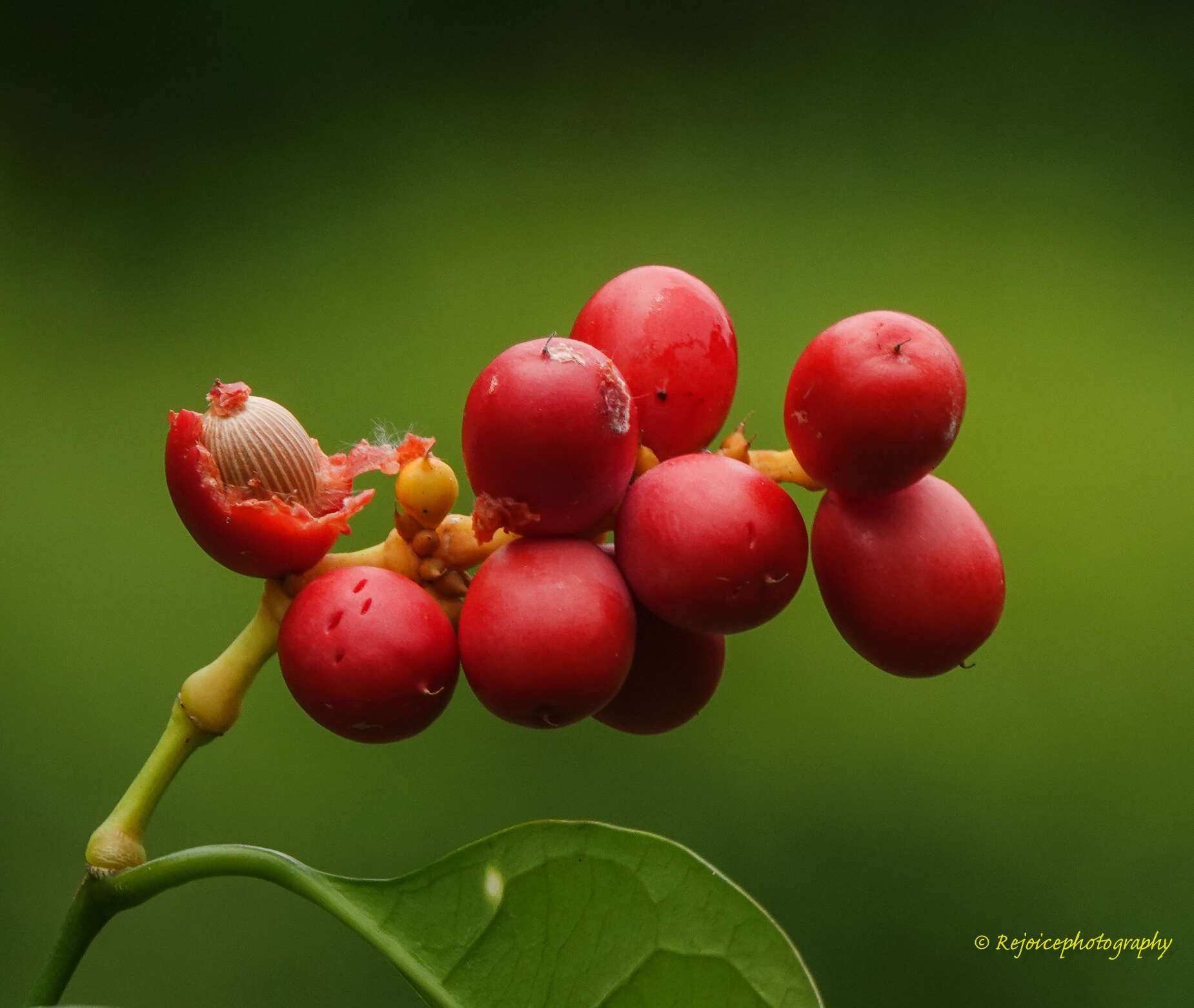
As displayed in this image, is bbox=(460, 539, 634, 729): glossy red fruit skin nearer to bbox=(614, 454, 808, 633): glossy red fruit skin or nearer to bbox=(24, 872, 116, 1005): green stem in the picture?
bbox=(614, 454, 808, 633): glossy red fruit skin

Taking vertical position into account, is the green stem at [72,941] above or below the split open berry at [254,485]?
below

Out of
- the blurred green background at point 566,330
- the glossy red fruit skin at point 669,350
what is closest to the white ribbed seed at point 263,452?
the glossy red fruit skin at point 669,350

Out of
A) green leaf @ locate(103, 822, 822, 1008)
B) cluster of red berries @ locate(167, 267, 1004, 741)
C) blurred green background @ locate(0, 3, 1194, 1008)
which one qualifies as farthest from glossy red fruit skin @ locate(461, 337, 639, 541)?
blurred green background @ locate(0, 3, 1194, 1008)

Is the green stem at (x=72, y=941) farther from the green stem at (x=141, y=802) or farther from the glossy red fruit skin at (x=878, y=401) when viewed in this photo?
the glossy red fruit skin at (x=878, y=401)

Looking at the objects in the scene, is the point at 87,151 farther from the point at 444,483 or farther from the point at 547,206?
the point at 444,483

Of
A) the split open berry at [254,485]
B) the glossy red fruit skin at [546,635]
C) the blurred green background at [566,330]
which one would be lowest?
the blurred green background at [566,330]

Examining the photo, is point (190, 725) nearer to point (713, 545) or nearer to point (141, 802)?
point (141, 802)

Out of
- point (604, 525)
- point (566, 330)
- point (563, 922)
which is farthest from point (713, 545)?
point (566, 330)
